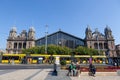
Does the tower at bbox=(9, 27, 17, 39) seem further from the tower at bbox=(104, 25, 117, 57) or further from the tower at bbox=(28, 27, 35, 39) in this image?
the tower at bbox=(104, 25, 117, 57)

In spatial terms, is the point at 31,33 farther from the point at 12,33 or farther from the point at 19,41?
the point at 12,33

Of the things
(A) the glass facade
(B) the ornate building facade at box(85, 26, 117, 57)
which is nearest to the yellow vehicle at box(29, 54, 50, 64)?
Answer: (A) the glass facade

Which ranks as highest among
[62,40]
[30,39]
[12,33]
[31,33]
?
[12,33]

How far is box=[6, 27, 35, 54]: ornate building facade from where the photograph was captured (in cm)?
7706

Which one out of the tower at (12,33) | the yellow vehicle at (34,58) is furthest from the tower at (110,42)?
the tower at (12,33)

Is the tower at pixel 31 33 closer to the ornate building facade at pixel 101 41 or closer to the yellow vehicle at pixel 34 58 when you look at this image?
the ornate building facade at pixel 101 41

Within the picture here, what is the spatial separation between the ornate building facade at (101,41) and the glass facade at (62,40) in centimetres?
538

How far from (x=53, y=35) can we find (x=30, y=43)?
12.8m

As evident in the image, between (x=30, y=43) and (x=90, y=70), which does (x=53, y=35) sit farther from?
(x=90, y=70)

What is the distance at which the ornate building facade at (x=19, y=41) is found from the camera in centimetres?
7706

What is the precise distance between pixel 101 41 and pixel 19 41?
144ft

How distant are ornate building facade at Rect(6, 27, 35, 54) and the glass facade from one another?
4.26 metres

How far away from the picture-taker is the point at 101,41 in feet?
257

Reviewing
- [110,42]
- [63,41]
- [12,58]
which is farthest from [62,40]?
[12,58]
